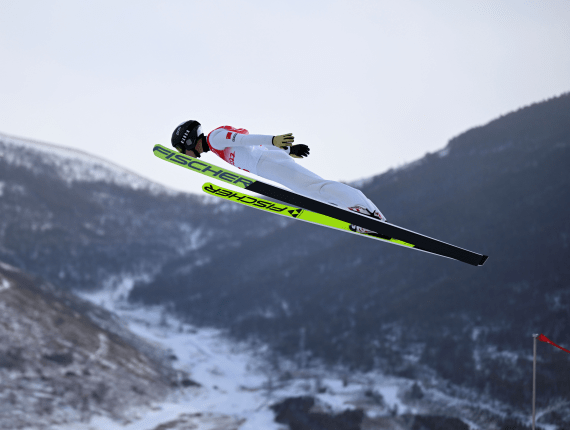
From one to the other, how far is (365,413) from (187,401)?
1944 centimetres

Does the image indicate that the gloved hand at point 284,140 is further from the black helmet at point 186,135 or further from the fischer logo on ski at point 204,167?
the black helmet at point 186,135

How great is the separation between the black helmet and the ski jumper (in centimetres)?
40

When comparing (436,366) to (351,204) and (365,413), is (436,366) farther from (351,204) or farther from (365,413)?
(351,204)

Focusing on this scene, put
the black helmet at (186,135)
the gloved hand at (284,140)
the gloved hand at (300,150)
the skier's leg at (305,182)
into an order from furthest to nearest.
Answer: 1. the black helmet at (186,135)
2. the gloved hand at (300,150)
3. the skier's leg at (305,182)
4. the gloved hand at (284,140)

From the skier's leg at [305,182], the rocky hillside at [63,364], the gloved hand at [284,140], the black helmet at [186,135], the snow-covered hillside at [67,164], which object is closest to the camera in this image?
the gloved hand at [284,140]

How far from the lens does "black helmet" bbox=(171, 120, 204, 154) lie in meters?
8.51

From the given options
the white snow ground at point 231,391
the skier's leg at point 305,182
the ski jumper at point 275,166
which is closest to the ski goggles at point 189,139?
the ski jumper at point 275,166

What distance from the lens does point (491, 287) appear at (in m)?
73.7

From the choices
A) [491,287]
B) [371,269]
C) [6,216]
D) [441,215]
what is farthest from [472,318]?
[6,216]

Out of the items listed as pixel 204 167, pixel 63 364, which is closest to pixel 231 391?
pixel 63 364

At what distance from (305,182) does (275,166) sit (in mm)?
583

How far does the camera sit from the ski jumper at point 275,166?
713 centimetres

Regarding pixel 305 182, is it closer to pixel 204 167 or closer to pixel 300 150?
pixel 300 150

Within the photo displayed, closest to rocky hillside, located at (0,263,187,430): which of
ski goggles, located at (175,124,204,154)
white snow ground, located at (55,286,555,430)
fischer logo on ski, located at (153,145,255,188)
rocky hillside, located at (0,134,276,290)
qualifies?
white snow ground, located at (55,286,555,430)
